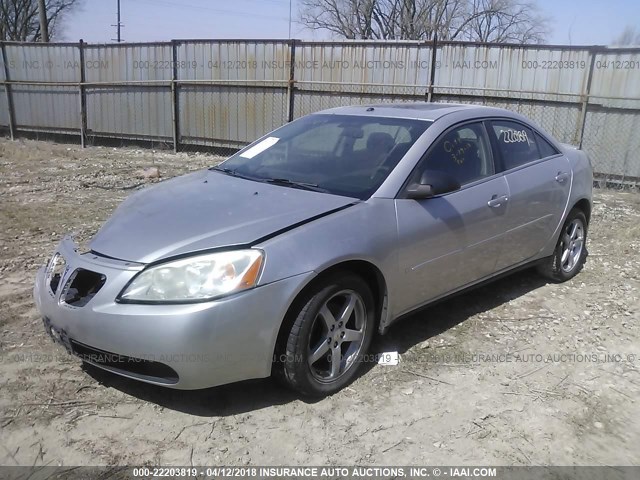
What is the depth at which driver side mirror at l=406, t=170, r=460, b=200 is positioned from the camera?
3.56 metres

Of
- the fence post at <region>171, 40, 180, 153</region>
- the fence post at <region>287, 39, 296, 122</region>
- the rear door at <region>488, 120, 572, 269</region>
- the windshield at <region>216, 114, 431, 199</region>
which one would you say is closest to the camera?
the windshield at <region>216, 114, 431, 199</region>

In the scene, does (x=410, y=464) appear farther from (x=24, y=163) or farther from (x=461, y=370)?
(x=24, y=163)

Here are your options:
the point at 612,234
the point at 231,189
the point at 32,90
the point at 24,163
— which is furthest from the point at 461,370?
the point at 32,90

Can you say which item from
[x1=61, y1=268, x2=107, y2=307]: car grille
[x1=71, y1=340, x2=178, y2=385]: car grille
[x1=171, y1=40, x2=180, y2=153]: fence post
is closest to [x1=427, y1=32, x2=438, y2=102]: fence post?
[x1=171, y1=40, x2=180, y2=153]: fence post

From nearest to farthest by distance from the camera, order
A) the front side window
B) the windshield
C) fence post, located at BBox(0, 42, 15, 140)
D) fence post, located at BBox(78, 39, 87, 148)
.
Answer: the windshield < the front side window < fence post, located at BBox(78, 39, 87, 148) < fence post, located at BBox(0, 42, 15, 140)

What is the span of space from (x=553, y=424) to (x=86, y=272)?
2600mm

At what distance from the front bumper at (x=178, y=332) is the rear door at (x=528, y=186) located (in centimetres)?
212

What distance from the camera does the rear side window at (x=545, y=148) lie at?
4879mm

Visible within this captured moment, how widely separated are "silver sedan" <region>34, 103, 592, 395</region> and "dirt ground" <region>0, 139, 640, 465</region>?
278 mm

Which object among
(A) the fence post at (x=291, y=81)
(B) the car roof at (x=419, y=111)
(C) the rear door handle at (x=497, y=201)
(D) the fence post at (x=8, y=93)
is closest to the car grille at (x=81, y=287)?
(B) the car roof at (x=419, y=111)

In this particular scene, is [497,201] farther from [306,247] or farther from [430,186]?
[306,247]

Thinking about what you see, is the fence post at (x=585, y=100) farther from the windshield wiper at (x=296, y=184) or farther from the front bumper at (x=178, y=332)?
the front bumper at (x=178, y=332)

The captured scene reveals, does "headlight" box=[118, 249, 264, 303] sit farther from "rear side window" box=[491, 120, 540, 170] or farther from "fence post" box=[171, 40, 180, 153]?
"fence post" box=[171, 40, 180, 153]

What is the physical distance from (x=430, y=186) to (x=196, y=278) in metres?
1.56
